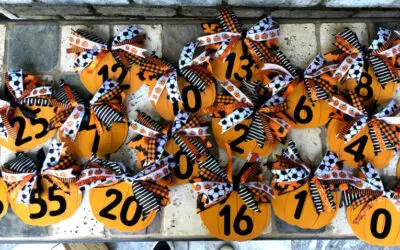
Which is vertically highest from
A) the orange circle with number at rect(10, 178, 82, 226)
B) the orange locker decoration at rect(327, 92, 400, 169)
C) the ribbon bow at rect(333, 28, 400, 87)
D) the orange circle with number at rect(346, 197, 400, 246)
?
the ribbon bow at rect(333, 28, 400, 87)

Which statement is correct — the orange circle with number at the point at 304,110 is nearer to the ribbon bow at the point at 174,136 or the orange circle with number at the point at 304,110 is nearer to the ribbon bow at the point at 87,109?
the ribbon bow at the point at 174,136

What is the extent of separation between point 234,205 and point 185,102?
0.32 m

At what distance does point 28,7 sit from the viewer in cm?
112

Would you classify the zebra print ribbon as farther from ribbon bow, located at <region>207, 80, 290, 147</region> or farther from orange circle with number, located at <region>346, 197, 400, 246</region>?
orange circle with number, located at <region>346, 197, 400, 246</region>

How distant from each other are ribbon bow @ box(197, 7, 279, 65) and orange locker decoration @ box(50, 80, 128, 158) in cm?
31

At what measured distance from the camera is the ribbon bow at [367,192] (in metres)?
0.98

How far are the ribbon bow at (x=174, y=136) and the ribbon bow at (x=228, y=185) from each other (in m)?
0.05

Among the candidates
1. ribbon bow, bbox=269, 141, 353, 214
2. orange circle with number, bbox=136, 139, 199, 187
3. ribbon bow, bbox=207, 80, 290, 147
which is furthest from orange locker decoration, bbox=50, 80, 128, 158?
ribbon bow, bbox=269, 141, 353, 214

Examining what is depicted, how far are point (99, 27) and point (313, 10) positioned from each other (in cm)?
67

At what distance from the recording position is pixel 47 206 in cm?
101

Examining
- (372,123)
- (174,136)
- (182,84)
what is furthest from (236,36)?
(372,123)

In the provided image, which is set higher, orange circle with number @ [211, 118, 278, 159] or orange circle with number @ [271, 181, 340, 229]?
orange circle with number @ [211, 118, 278, 159]

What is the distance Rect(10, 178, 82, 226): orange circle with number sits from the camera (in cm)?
101

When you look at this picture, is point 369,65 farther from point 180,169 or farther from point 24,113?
point 24,113
